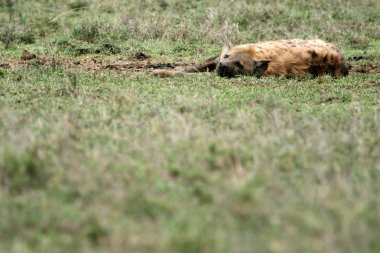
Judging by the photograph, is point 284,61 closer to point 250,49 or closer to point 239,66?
point 250,49

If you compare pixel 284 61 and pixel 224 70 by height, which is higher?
pixel 284 61

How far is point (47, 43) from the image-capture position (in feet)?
38.5

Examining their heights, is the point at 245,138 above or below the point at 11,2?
above

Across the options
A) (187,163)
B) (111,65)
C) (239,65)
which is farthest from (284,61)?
(187,163)

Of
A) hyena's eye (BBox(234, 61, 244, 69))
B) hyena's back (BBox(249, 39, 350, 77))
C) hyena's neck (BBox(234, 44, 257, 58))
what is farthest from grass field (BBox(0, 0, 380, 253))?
hyena's neck (BBox(234, 44, 257, 58))

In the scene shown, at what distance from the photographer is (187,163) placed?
4293 millimetres

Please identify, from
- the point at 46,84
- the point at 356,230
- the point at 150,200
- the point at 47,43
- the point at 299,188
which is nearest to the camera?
the point at 356,230

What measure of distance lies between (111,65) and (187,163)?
18.6 ft

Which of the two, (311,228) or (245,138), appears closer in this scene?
(311,228)

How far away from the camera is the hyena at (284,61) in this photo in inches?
358

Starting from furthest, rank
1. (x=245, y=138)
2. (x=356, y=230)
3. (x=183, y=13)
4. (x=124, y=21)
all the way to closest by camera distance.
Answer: (x=183, y=13), (x=124, y=21), (x=245, y=138), (x=356, y=230)

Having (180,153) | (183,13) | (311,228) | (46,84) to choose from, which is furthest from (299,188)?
(183,13)

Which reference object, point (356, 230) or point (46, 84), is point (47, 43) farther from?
point (356, 230)

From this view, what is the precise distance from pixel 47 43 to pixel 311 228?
Result: 9168mm
